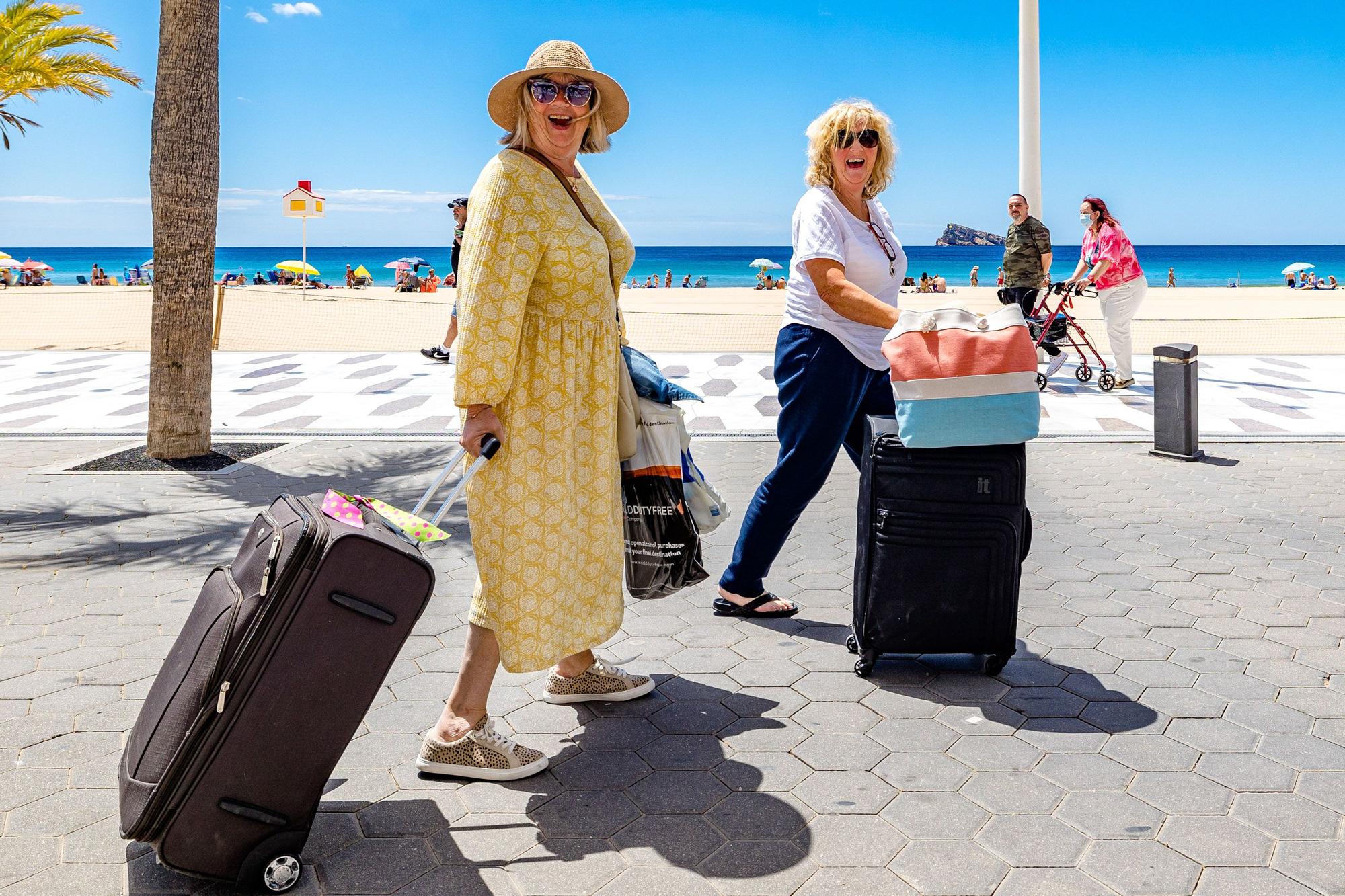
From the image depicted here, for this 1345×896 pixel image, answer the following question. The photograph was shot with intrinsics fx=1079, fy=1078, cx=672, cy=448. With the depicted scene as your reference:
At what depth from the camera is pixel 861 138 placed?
3.92 meters

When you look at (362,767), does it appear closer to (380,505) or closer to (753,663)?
(380,505)

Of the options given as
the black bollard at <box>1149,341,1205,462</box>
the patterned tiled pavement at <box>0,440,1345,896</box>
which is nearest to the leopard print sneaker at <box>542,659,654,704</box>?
the patterned tiled pavement at <box>0,440,1345,896</box>

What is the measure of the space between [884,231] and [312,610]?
105 inches

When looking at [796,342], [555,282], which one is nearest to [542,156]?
[555,282]

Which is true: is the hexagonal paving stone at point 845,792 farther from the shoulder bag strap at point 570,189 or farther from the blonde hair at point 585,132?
the blonde hair at point 585,132

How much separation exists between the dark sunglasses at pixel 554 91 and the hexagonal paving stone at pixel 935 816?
211 cm

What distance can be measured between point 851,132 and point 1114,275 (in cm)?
781

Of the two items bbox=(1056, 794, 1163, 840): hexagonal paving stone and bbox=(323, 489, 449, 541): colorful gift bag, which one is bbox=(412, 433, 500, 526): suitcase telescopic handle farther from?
bbox=(1056, 794, 1163, 840): hexagonal paving stone

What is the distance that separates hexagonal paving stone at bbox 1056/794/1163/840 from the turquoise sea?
201ft

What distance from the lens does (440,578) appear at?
503 cm

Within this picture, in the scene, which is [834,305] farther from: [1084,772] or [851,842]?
[851,842]

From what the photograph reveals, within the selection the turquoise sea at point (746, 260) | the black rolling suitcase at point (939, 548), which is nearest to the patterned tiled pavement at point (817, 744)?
the black rolling suitcase at point (939, 548)

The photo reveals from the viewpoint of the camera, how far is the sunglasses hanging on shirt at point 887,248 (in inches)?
160

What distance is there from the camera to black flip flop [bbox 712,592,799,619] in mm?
4457
